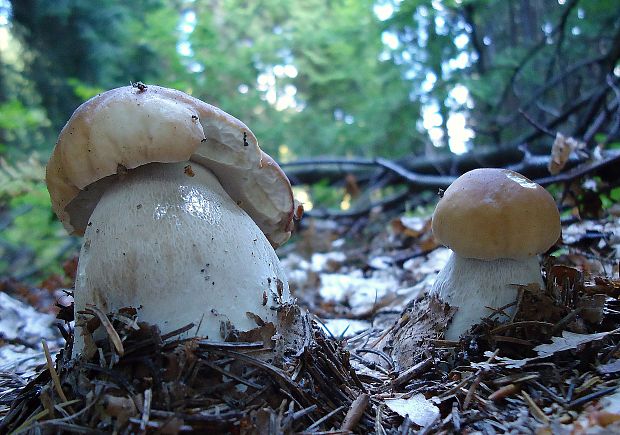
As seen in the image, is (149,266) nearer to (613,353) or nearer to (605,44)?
(613,353)

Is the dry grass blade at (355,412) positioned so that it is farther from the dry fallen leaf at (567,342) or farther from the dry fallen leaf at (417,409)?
the dry fallen leaf at (567,342)

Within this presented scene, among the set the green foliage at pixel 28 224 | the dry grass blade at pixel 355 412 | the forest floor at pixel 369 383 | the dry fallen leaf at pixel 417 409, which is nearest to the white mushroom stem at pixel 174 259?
the forest floor at pixel 369 383

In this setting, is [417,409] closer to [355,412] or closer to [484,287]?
[355,412]

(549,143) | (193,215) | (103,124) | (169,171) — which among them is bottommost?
(549,143)

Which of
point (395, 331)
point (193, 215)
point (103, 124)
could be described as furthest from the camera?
point (395, 331)

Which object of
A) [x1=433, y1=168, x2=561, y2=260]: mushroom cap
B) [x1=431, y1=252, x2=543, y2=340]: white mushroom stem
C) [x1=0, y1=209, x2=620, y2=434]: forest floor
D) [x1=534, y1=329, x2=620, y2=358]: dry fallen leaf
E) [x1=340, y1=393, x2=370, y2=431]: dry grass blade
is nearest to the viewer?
[x1=0, y1=209, x2=620, y2=434]: forest floor

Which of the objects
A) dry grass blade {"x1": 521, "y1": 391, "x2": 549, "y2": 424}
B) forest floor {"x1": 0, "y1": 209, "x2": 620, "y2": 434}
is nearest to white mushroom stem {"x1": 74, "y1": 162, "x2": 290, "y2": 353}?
forest floor {"x1": 0, "y1": 209, "x2": 620, "y2": 434}

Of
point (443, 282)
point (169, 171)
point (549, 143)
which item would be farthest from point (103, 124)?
point (549, 143)

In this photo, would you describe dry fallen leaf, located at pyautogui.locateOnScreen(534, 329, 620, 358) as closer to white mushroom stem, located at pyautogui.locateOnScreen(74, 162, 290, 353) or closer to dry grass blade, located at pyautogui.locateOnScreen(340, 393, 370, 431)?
dry grass blade, located at pyautogui.locateOnScreen(340, 393, 370, 431)
